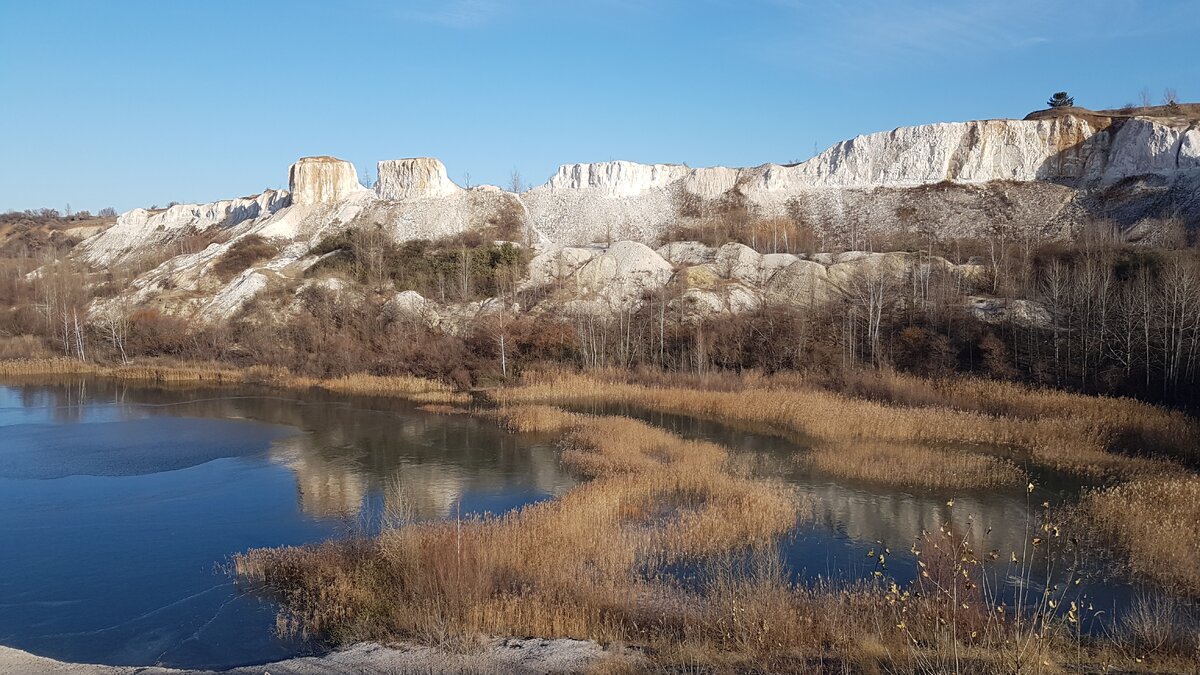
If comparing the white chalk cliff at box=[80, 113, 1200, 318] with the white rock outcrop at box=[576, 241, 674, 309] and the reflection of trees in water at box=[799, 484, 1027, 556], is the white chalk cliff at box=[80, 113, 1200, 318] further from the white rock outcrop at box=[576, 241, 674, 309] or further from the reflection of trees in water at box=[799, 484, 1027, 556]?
the reflection of trees in water at box=[799, 484, 1027, 556]

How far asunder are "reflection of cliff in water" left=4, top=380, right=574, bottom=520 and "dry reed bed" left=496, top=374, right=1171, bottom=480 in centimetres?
486

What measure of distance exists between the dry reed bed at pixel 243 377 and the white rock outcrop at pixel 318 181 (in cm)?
2487

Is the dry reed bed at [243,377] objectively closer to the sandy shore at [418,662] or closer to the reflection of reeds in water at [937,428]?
the reflection of reeds in water at [937,428]

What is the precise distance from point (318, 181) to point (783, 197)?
35.7 metres

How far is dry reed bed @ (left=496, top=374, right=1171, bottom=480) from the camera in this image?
703 inches

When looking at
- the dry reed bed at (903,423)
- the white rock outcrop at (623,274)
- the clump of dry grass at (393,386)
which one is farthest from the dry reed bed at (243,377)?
the white rock outcrop at (623,274)

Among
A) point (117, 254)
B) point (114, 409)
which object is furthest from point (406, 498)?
point (117, 254)

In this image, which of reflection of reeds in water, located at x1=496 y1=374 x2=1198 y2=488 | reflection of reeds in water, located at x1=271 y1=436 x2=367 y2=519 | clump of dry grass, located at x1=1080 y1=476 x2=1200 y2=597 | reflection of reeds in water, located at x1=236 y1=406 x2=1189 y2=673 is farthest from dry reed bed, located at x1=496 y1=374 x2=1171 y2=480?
reflection of reeds in water, located at x1=271 y1=436 x2=367 y2=519

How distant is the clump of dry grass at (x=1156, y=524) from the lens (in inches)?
439

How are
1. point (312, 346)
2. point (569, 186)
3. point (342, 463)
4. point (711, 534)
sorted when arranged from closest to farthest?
point (711, 534) → point (342, 463) → point (312, 346) → point (569, 186)

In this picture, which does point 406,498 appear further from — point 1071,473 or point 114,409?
point 114,409

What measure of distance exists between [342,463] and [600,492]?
808cm

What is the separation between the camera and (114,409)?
2831 centimetres

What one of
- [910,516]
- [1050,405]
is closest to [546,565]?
[910,516]
